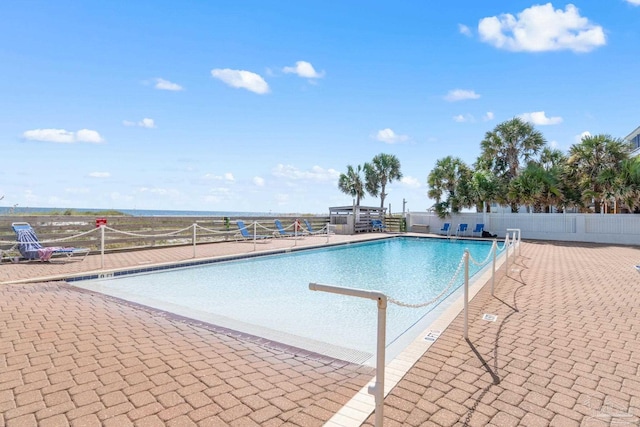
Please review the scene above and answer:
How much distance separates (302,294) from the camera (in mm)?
6871

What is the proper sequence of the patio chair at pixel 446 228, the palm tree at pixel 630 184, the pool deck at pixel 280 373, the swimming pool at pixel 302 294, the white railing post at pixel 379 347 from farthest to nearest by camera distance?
the patio chair at pixel 446 228, the palm tree at pixel 630 184, the swimming pool at pixel 302 294, the pool deck at pixel 280 373, the white railing post at pixel 379 347

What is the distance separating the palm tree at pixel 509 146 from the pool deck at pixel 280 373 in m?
19.6

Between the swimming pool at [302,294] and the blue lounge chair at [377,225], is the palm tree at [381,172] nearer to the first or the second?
the blue lounge chair at [377,225]

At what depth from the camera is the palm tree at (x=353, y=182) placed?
3428cm

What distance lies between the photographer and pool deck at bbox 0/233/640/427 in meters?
2.27

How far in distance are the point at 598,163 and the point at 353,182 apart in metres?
20.0

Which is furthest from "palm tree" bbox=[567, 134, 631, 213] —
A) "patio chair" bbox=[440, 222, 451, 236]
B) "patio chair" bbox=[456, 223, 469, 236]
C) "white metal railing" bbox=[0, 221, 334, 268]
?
"white metal railing" bbox=[0, 221, 334, 268]

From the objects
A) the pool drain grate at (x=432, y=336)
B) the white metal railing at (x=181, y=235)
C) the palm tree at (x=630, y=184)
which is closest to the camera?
the pool drain grate at (x=432, y=336)

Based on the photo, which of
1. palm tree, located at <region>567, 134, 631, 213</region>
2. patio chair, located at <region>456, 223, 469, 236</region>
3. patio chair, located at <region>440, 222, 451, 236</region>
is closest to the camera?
palm tree, located at <region>567, 134, 631, 213</region>

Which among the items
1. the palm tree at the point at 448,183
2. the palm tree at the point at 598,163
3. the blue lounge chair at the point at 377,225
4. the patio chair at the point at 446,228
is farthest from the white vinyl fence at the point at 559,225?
the blue lounge chair at the point at 377,225

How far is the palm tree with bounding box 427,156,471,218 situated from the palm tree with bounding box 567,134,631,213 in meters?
5.33

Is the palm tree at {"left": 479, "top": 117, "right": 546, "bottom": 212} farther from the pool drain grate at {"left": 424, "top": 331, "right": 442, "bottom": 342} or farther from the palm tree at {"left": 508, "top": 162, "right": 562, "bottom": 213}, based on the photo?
the pool drain grate at {"left": 424, "top": 331, "right": 442, "bottom": 342}

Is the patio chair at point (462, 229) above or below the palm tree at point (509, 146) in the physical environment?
below

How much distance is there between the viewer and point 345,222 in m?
20.5
